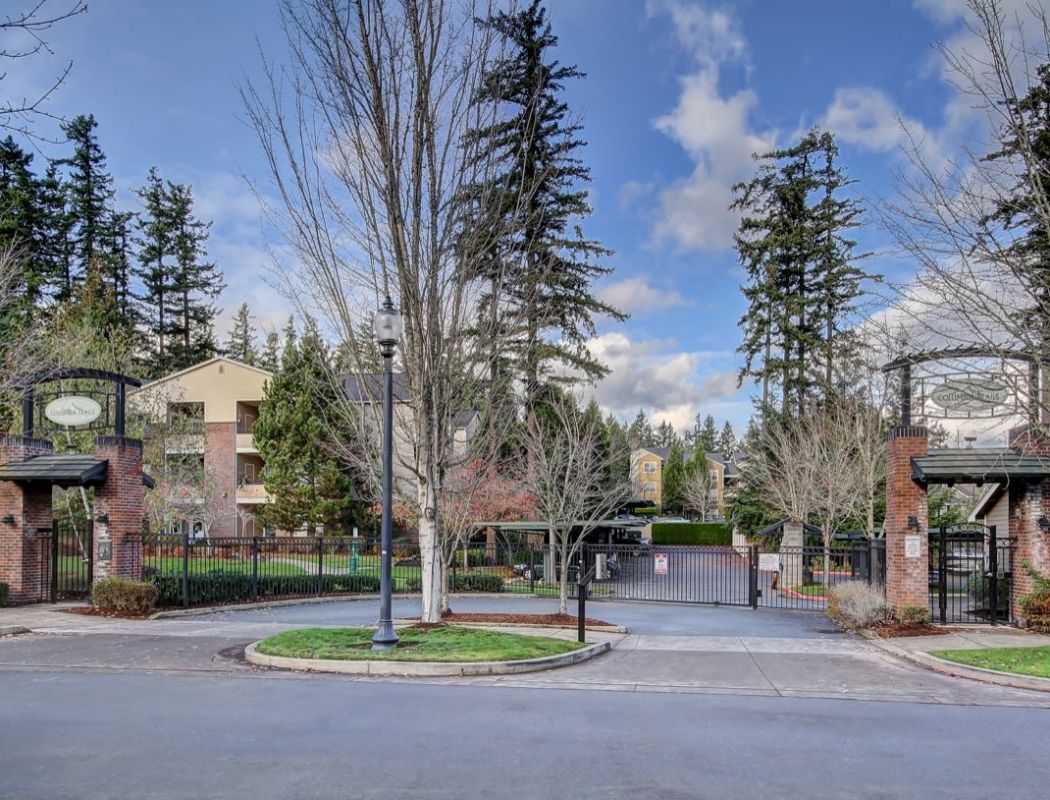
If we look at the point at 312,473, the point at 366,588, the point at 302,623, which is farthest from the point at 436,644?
the point at 312,473

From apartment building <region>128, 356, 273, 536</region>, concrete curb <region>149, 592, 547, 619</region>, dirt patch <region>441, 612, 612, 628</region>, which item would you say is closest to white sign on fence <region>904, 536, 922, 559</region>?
dirt patch <region>441, 612, 612, 628</region>

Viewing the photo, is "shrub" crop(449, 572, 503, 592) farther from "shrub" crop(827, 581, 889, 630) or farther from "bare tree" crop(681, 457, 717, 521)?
"bare tree" crop(681, 457, 717, 521)

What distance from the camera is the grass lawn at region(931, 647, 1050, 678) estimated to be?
10645 mm

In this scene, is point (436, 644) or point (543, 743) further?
point (436, 644)

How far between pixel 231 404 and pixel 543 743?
130 feet

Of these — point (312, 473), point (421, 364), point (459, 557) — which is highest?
point (421, 364)

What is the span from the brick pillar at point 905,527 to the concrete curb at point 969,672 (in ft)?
9.15

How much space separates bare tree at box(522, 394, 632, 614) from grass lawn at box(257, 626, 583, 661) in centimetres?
578

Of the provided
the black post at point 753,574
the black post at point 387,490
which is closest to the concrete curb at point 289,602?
the black post at point 753,574

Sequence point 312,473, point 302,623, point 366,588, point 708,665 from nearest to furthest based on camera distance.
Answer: point 708,665 < point 302,623 < point 366,588 < point 312,473

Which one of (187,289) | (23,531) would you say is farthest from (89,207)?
(23,531)

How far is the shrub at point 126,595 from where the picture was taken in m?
17.0

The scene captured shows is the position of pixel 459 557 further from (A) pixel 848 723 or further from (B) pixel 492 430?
(A) pixel 848 723

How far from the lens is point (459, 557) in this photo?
32688 millimetres
